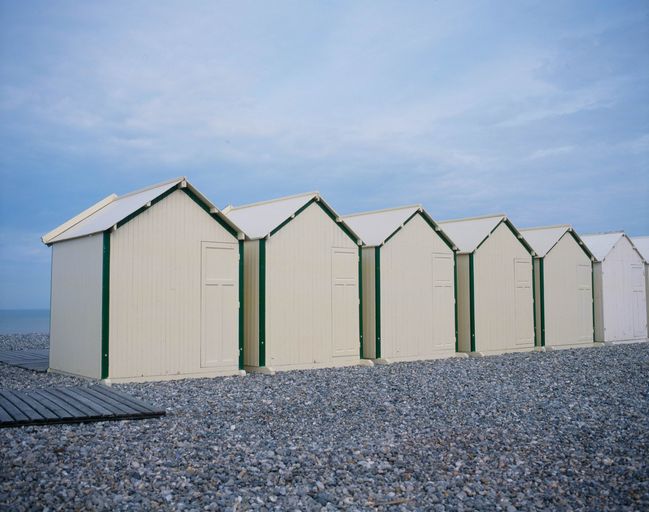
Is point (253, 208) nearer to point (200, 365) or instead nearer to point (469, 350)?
point (200, 365)

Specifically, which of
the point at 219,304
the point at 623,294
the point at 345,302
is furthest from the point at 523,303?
the point at 219,304

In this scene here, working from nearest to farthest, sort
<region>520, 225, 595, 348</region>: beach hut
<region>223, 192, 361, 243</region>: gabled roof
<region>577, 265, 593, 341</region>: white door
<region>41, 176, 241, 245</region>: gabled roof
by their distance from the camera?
<region>41, 176, 241, 245</region>: gabled roof, <region>223, 192, 361, 243</region>: gabled roof, <region>520, 225, 595, 348</region>: beach hut, <region>577, 265, 593, 341</region>: white door

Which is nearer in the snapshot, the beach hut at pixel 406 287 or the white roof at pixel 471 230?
the beach hut at pixel 406 287

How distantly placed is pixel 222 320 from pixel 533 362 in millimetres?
7793

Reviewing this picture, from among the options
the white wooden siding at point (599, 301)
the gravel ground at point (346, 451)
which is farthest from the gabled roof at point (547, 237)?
the gravel ground at point (346, 451)

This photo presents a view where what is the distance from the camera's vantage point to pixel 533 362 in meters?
16.1

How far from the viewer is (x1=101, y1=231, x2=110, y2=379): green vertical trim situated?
11680 millimetres

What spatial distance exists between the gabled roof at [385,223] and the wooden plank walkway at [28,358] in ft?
27.0

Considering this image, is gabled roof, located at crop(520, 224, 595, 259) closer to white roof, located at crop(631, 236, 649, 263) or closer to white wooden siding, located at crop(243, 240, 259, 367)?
white roof, located at crop(631, 236, 649, 263)

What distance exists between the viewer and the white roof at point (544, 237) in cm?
2074

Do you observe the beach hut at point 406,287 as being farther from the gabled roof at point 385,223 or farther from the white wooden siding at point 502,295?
the white wooden siding at point 502,295

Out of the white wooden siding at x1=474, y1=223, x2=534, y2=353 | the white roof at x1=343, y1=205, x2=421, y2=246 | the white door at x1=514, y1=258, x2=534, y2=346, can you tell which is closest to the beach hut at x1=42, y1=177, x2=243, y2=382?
the white roof at x1=343, y1=205, x2=421, y2=246

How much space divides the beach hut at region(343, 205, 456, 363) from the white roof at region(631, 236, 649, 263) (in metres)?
12.0

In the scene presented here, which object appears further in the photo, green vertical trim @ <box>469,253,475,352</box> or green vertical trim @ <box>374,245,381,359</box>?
green vertical trim @ <box>469,253,475,352</box>
